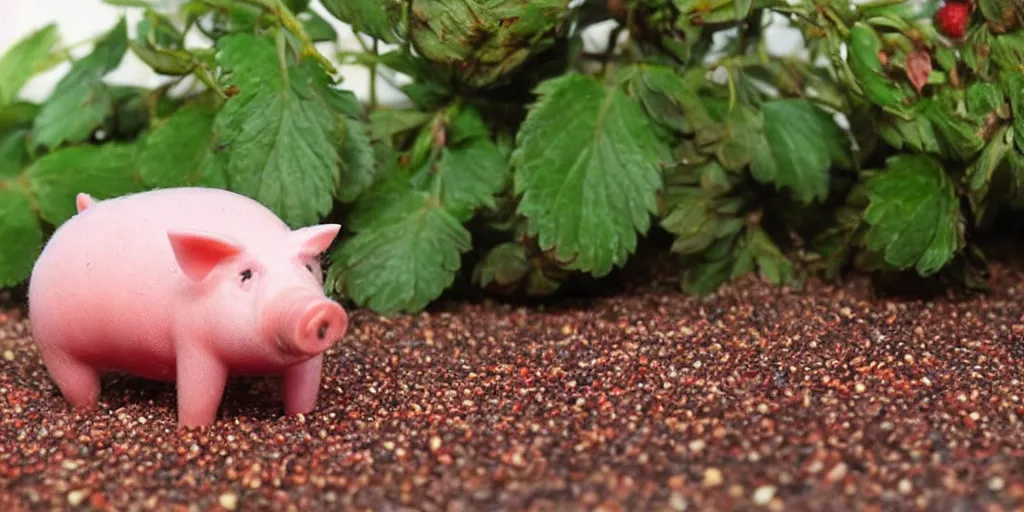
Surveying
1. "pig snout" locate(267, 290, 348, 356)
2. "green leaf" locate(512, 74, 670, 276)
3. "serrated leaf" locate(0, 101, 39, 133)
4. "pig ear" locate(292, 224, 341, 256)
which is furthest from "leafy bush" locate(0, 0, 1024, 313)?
"pig snout" locate(267, 290, 348, 356)

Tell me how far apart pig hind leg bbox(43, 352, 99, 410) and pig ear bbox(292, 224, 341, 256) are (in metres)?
0.40

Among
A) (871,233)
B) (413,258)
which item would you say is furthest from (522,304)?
(871,233)

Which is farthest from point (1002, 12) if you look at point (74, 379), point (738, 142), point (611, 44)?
point (74, 379)

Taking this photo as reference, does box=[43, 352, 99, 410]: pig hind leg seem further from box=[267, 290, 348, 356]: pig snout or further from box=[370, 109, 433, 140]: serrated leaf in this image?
box=[370, 109, 433, 140]: serrated leaf

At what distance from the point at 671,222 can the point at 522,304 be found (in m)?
0.34

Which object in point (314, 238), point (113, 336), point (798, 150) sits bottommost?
point (798, 150)

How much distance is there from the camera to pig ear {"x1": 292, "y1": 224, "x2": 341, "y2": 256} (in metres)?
1.41

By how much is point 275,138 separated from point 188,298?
0.51 m

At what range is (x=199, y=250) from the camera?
4.42 ft

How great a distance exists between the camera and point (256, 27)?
1.96 m

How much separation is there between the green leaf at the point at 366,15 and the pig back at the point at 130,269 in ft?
1.78

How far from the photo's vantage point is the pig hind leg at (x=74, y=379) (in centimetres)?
154

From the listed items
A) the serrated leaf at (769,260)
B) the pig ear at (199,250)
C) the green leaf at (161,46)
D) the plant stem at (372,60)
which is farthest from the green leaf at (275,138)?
the serrated leaf at (769,260)

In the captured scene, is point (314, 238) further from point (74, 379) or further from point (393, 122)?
point (393, 122)
